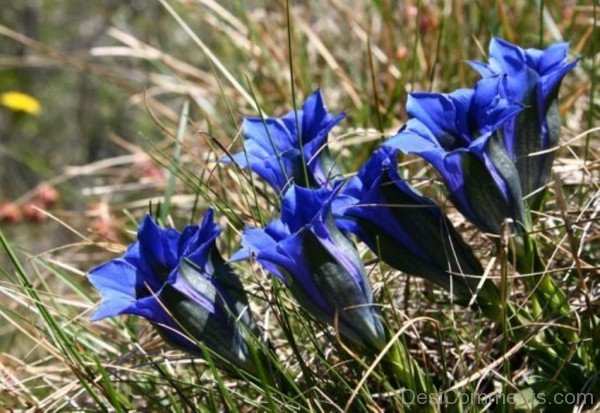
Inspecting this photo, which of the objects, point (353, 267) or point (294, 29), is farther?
point (294, 29)

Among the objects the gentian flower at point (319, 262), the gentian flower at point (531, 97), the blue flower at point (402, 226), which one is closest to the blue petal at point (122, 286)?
the gentian flower at point (319, 262)

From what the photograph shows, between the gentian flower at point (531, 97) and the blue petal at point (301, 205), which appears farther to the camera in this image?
the gentian flower at point (531, 97)

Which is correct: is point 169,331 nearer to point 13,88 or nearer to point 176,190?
point 176,190

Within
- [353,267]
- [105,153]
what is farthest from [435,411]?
[105,153]

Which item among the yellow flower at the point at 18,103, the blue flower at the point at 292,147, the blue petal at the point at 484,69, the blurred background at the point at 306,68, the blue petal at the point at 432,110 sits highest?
the blue petal at the point at 484,69

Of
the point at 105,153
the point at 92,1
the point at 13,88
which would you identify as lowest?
the point at 105,153

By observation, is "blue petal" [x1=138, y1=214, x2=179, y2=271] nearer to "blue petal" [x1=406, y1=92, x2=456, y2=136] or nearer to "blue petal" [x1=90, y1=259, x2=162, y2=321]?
"blue petal" [x1=90, y1=259, x2=162, y2=321]

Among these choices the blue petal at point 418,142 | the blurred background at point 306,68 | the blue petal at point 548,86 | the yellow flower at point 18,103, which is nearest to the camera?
the blue petal at point 418,142

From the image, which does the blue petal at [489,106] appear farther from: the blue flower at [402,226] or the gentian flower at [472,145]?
the blue flower at [402,226]
